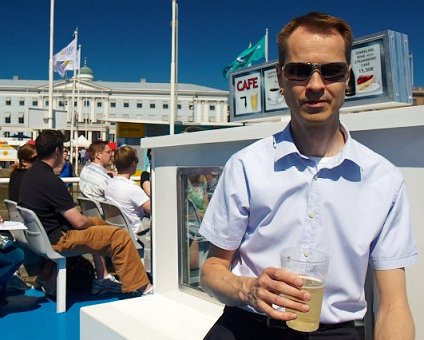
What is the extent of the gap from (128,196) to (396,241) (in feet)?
14.1

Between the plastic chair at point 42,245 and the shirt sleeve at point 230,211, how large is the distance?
3055 millimetres

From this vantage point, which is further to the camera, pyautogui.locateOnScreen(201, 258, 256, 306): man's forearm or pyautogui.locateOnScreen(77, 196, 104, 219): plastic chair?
pyautogui.locateOnScreen(77, 196, 104, 219): plastic chair

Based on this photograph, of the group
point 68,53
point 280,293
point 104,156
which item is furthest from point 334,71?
point 68,53

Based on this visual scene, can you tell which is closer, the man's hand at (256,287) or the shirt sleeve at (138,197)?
the man's hand at (256,287)

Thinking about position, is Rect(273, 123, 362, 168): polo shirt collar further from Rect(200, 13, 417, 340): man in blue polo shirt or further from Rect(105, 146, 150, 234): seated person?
Rect(105, 146, 150, 234): seated person

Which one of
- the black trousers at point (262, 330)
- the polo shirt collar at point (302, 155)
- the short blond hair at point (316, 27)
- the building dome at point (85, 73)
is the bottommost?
the black trousers at point (262, 330)

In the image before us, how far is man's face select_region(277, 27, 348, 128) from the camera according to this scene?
142 centimetres

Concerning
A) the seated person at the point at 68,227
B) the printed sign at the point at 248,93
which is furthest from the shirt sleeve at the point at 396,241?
the seated person at the point at 68,227

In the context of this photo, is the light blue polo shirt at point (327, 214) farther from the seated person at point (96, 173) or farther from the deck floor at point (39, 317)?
the seated person at point (96, 173)

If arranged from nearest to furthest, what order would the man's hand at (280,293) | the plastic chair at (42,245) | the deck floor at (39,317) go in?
the man's hand at (280,293), the deck floor at (39,317), the plastic chair at (42,245)

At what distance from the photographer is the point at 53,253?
432 cm

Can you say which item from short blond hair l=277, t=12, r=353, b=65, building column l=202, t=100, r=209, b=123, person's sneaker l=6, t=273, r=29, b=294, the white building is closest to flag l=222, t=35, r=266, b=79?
person's sneaker l=6, t=273, r=29, b=294

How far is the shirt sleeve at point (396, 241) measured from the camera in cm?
144

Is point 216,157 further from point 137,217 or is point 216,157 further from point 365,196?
point 137,217
